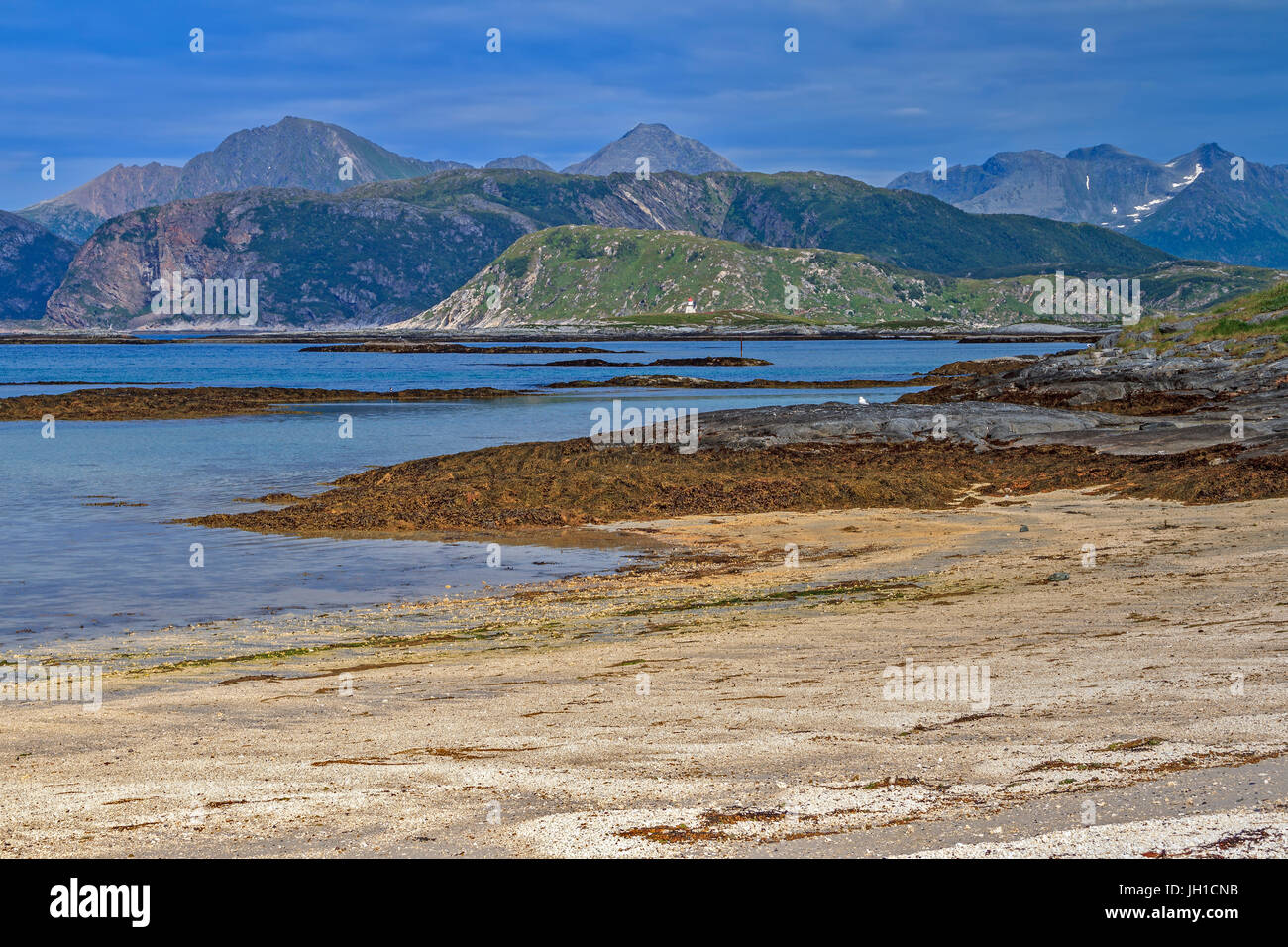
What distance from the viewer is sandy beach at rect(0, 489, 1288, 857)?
27.9 feet

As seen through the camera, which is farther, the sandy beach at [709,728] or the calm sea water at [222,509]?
the calm sea water at [222,509]

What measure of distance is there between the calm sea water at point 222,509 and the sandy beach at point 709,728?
322 centimetres

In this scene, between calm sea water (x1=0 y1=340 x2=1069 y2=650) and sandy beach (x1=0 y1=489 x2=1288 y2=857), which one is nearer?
sandy beach (x1=0 y1=489 x2=1288 y2=857)

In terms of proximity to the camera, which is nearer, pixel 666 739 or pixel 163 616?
pixel 666 739

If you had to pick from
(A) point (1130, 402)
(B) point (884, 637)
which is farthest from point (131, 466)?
(A) point (1130, 402)

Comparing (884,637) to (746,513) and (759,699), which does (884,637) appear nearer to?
(759,699)

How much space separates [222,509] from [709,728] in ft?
87.9

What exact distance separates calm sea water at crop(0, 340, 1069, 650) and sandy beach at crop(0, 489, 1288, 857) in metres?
3.22

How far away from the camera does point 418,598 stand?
75.0ft

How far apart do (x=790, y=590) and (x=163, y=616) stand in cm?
1138

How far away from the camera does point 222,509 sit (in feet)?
116

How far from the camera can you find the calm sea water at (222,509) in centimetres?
2266

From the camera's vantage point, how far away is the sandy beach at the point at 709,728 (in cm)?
852
